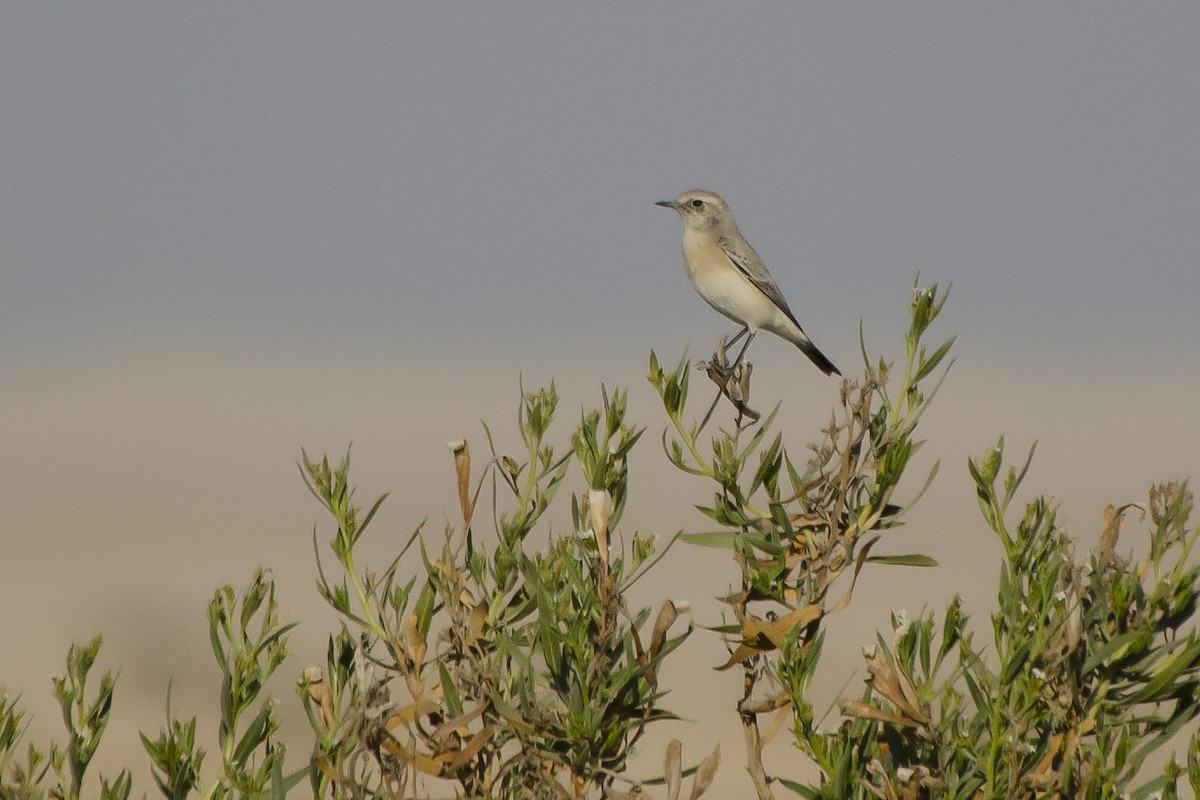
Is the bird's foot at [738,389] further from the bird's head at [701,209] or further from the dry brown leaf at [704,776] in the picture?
the bird's head at [701,209]

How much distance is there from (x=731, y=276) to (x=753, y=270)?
0.26m

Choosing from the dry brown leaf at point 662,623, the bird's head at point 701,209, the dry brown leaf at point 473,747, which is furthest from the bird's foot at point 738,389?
the bird's head at point 701,209

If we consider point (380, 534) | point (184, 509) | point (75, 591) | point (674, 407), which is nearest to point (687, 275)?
point (674, 407)

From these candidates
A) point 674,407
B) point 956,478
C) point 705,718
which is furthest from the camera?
point 956,478

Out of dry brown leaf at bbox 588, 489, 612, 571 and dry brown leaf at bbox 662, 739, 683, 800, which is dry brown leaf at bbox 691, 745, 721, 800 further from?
dry brown leaf at bbox 588, 489, 612, 571

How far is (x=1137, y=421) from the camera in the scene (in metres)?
88.4

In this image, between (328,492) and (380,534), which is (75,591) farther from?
(328,492)

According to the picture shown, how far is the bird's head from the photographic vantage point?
11398mm

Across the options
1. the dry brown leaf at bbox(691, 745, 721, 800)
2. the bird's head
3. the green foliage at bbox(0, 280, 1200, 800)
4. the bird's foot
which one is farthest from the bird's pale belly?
the dry brown leaf at bbox(691, 745, 721, 800)

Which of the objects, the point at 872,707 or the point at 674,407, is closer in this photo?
the point at 872,707

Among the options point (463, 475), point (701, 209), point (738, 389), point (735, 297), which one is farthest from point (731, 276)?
point (463, 475)

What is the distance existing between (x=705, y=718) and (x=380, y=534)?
70.9 ft

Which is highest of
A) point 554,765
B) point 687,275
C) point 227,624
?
point 687,275

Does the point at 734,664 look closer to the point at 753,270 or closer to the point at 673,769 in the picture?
the point at 673,769
